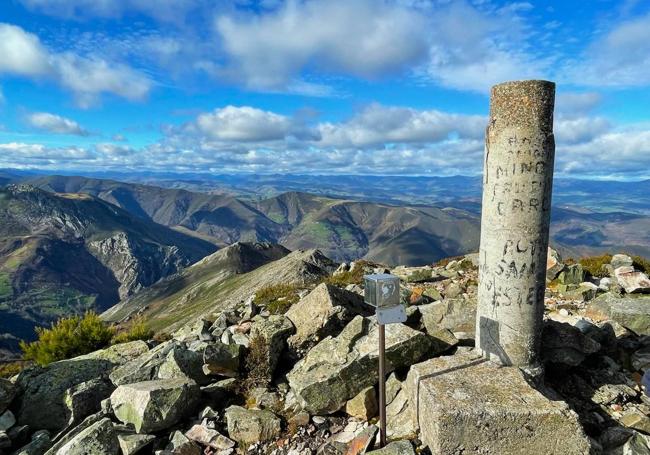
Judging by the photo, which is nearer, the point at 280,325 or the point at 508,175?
the point at 508,175

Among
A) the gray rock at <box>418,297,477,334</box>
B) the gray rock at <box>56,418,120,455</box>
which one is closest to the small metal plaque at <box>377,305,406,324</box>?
the gray rock at <box>418,297,477,334</box>

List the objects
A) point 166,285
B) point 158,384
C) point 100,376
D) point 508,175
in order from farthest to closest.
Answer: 1. point 166,285
2. point 100,376
3. point 158,384
4. point 508,175

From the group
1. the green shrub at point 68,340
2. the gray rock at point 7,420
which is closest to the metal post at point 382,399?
the gray rock at point 7,420

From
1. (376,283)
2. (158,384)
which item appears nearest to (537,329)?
(376,283)

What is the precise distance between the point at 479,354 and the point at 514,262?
2.23m

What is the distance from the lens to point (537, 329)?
9.38 meters

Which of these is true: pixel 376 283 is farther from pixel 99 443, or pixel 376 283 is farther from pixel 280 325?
pixel 99 443

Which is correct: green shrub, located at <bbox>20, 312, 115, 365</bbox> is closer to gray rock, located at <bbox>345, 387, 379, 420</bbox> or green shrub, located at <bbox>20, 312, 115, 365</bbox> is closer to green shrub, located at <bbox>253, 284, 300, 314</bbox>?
green shrub, located at <bbox>253, 284, 300, 314</bbox>

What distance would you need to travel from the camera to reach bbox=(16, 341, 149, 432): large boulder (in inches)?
420

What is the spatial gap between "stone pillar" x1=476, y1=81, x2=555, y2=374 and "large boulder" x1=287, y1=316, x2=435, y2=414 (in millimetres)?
1676

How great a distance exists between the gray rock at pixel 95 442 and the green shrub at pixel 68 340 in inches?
336

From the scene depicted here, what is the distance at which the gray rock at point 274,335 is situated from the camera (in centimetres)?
1141

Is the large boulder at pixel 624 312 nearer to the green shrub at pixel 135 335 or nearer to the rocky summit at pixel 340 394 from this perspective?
the rocky summit at pixel 340 394

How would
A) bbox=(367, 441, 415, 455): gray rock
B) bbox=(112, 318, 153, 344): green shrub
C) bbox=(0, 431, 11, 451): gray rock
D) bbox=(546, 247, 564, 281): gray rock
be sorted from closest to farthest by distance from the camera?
bbox=(367, 441, 415, 455): gray rock < bbox=(0, 431, 11, 451): gray rock < bbox=(112, 318, 153, 344): green shrub < bbox=(546, 247, 564, 281): gray rock
